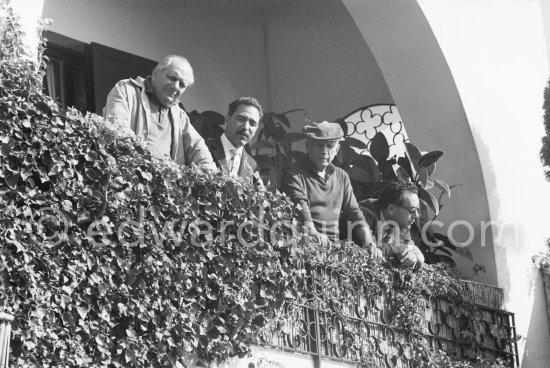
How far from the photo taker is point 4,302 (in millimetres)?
6711

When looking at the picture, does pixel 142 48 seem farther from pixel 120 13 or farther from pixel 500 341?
pixel 500 341

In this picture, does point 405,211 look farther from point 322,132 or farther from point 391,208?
point 322,132

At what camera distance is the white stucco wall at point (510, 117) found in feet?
38.5

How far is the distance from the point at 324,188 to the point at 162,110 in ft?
6.18

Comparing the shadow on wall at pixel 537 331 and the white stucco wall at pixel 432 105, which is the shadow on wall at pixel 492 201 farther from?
the shadow on wall at pixel 537 331

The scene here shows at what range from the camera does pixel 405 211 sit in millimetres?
10562

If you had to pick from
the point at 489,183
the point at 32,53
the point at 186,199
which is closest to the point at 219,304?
the point at 186,199

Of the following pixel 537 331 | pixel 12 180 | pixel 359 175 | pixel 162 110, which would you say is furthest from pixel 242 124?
pixel 537 331

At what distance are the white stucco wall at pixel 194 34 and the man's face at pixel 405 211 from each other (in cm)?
304

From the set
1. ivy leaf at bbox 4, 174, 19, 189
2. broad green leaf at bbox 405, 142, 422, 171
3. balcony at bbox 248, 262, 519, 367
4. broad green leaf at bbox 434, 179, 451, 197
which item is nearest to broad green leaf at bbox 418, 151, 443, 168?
broad green leaf at bbox 405, 142, 422, 171

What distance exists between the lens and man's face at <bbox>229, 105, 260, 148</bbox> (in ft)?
29.7

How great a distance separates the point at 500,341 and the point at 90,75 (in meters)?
4.45

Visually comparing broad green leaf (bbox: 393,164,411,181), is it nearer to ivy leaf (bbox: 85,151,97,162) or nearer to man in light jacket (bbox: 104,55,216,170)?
man in light jacket (bbox: 104,55,216,170)

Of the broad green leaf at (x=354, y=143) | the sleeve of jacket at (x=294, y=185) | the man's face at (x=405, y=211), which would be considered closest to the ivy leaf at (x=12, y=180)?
the sleeve of jacket at (x=294, y=185)
